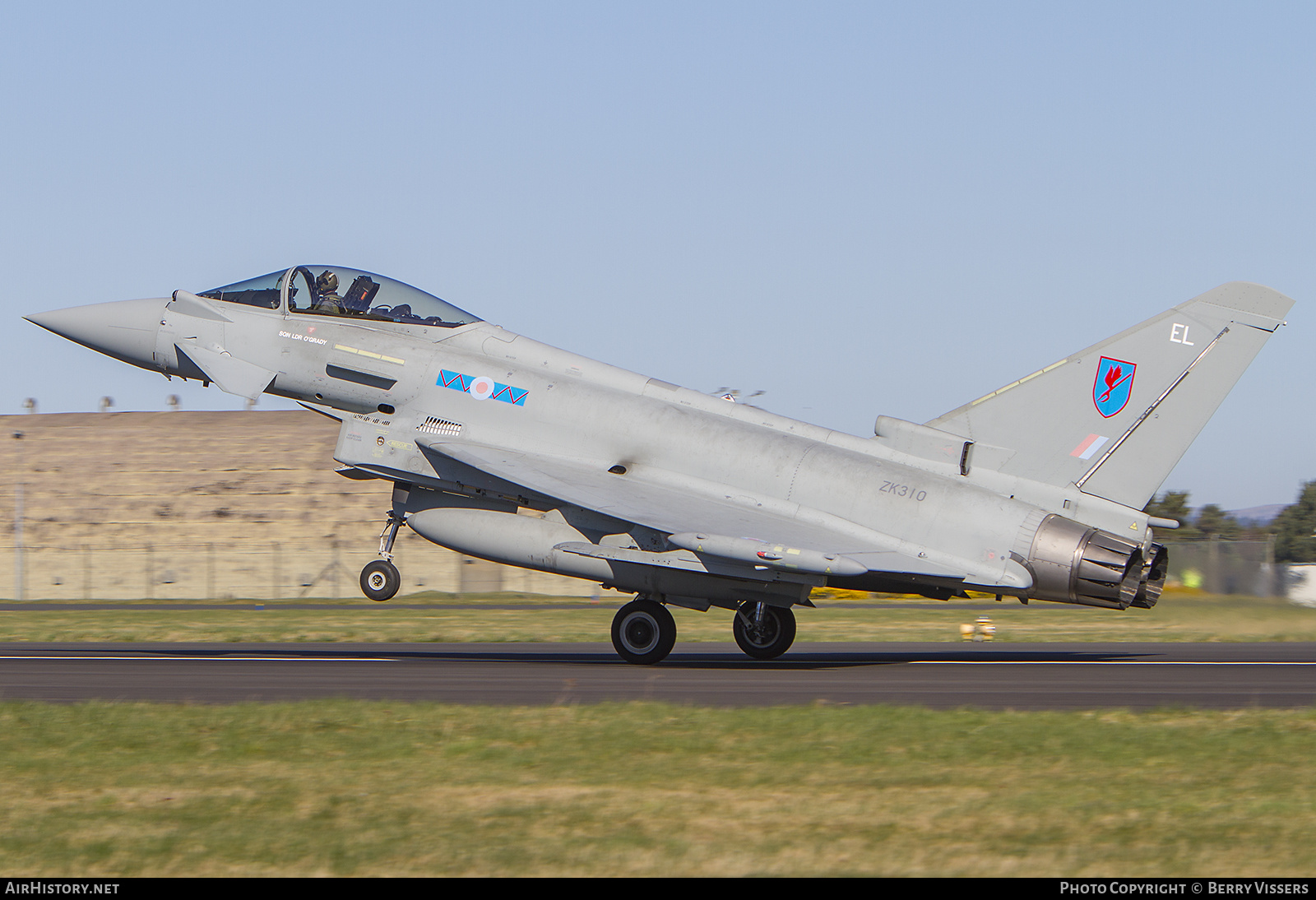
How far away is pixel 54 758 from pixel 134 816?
226 centimetres

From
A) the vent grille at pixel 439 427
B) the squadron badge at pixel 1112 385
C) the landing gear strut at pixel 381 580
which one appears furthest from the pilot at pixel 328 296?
the squadron badge at pixel 1112 385

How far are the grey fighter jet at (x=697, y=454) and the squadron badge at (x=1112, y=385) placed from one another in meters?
0.02

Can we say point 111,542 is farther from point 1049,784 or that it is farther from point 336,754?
point 1049,784

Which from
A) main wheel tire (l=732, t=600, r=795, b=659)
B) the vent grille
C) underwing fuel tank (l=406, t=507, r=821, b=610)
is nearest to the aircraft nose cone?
the vent grille

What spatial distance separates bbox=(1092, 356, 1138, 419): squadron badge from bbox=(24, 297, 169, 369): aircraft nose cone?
43.5 feet

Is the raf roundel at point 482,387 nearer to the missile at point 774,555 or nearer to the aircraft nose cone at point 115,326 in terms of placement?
the missile at point 774,555

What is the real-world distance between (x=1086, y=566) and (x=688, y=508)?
4987 mm

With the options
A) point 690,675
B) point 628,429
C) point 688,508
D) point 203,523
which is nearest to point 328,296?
point 628,429

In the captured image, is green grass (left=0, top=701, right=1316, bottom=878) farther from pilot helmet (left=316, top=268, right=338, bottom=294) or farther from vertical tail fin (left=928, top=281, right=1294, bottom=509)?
pilot helmet (left=316, top=268, right=338, bottom=294)

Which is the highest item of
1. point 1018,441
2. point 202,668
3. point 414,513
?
point 1018,441

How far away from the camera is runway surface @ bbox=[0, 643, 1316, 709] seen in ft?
42.2

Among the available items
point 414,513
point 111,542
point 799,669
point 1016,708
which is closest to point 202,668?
point 414,513
